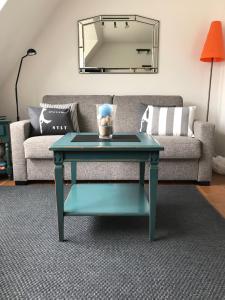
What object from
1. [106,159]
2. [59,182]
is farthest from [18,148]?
[106,159]

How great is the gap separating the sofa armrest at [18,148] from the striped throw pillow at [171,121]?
3.75ft

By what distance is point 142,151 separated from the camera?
1210mm

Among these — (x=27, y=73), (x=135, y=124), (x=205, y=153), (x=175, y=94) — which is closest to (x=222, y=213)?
(x=205, y=153)

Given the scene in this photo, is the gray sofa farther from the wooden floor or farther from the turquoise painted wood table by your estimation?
the turquoise painted wood table

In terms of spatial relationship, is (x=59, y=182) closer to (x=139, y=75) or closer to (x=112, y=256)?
(x=112, y=256)

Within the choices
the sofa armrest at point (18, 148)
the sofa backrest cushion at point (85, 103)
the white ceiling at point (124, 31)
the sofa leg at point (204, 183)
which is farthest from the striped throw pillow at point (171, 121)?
the sofa armrest at point (18, 148)

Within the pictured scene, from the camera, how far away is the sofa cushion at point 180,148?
199 centimetres

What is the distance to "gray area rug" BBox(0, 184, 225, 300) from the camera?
96 cm

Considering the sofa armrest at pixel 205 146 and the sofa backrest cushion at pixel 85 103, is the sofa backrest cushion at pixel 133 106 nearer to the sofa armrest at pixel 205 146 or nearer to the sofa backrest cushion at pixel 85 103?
the sofa backrest cushion at pixel 85 103

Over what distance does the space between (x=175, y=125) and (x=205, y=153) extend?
0.37 metres

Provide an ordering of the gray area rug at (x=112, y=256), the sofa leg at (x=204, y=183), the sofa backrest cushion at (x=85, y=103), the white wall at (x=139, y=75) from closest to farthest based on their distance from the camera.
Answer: the gray area rug at (x=112, y=256)
the sofa leg at (x=204, y=183)
the sofa backrest cushion at (x=85, y=103)
the white wall at (x=139, y=75)

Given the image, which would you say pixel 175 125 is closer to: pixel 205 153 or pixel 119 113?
pixel 205 153

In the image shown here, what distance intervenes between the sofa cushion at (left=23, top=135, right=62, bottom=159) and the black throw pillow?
198 millimetres

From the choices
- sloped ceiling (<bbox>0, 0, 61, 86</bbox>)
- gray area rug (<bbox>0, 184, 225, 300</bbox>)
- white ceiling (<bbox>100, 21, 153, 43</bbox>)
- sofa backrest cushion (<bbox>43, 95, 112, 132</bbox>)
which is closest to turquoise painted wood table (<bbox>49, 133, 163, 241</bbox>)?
gray area rug (<bbox>0, 184, 225, 300</bbox>)
